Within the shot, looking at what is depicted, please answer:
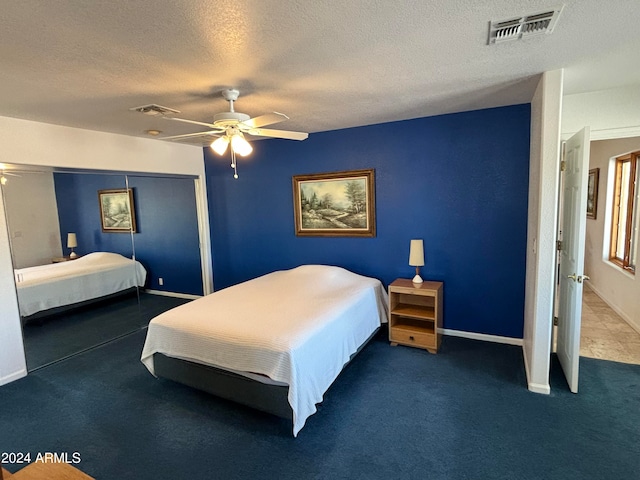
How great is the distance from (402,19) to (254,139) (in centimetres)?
319

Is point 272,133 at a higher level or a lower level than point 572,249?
higher

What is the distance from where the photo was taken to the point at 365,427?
2305 millimetres

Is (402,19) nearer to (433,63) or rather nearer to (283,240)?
(433,63)

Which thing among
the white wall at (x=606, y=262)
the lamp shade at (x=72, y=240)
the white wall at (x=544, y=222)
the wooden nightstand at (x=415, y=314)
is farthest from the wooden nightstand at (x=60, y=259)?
the white wall at (x=606, y=262)

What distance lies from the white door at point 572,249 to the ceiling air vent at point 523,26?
0.98 metres

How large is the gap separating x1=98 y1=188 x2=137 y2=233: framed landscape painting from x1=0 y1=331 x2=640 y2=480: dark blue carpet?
176 centimetres

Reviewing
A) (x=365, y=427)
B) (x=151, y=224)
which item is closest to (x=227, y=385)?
(x=365, y=427)

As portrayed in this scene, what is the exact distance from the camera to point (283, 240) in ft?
15.1

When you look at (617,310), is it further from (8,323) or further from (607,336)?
(8,323)

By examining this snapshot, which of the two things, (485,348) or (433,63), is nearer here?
(433,63)

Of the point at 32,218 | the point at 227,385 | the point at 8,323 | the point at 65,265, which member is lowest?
the point at 227,385

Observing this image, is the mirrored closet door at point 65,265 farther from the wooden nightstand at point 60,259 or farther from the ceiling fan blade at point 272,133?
the ceiling fan blade at point 272,133

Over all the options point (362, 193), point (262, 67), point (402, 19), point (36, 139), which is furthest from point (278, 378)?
point (36, 139)

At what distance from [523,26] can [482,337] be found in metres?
2.93
